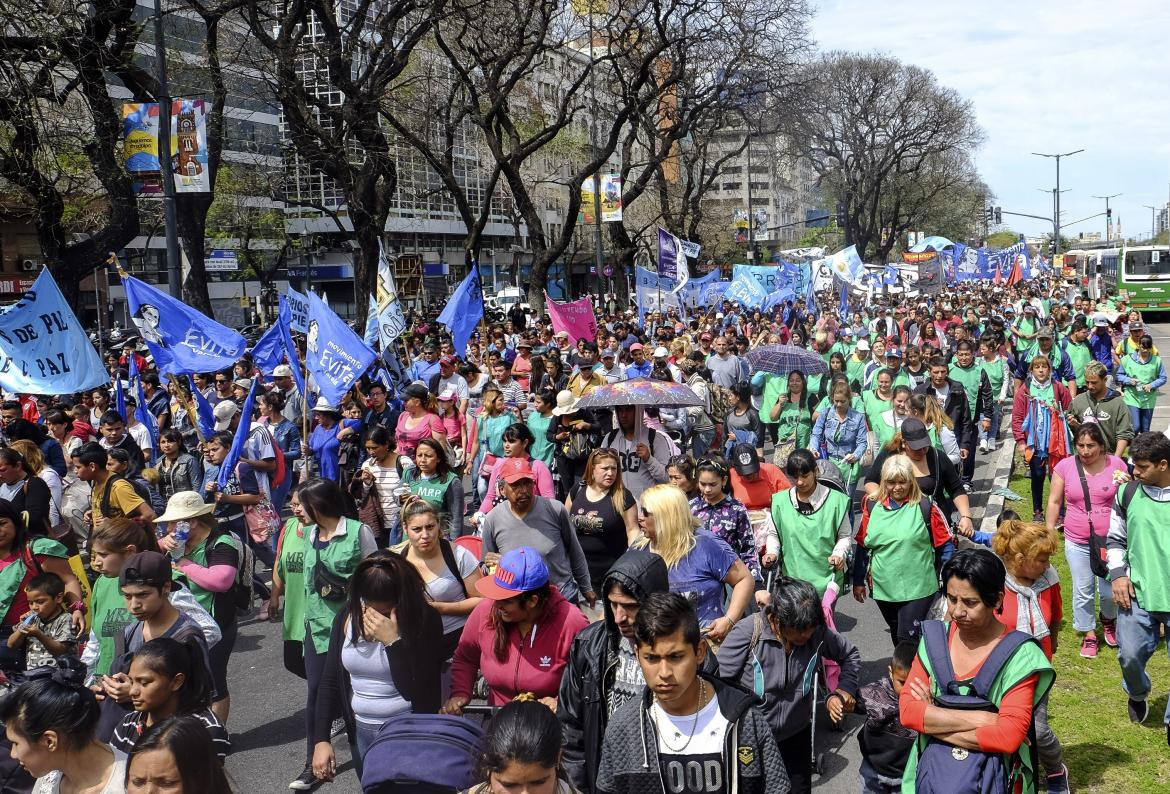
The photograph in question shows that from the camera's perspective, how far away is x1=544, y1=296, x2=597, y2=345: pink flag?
17766mm

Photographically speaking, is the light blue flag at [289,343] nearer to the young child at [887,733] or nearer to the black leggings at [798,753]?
the black leggings at [798,753]

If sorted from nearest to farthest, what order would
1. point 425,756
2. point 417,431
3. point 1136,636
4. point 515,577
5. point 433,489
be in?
point 425,756
point 515,577
point 1136,636
point 433,489
point 417,431

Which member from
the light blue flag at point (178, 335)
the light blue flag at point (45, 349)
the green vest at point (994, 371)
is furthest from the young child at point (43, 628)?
the green vest at point (994, 371)

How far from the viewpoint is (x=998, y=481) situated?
12508mm

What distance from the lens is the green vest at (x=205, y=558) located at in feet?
18.4

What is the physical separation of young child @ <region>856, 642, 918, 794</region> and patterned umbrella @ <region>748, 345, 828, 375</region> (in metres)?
6.69

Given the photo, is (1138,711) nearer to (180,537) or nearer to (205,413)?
(180,537)

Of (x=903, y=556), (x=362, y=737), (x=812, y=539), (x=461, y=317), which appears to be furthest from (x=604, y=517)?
(x=461, y=317)

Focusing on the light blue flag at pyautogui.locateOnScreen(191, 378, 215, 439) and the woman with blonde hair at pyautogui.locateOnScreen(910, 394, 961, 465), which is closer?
the woman with blonde hair at pyautogui.locateOnScreen(910, 394, 961, 465)

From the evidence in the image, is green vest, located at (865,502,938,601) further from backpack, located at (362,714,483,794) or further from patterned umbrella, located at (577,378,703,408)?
backpack, located at (362,714,483,794)

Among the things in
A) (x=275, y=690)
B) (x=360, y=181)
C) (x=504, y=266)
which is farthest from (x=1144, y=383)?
(x=504, y=266)

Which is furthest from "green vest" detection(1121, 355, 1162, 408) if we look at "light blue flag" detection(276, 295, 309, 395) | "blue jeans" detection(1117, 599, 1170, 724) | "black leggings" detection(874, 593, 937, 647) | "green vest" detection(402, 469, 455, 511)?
"light blue flag" detection(276, 295, 309, 395)

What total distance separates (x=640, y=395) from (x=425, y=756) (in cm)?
508

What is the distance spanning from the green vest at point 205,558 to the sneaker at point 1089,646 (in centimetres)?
486
